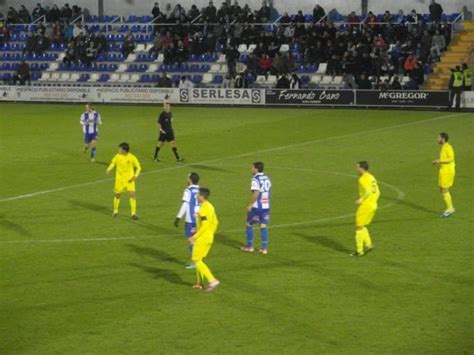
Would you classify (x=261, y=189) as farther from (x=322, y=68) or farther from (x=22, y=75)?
(x=22, y=75)

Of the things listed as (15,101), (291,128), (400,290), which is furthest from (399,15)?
(400,290)

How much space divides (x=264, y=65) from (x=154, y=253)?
36105 millimetres

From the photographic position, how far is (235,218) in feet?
74.4

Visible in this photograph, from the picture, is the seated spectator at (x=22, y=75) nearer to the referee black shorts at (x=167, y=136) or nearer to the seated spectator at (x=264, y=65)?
the seated spectator at (x=264, y=65)

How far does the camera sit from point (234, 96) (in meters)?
52.1

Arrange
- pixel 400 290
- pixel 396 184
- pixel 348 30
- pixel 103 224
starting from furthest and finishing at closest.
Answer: pixel 348 30
pixel 396 184
pixel 103 224
pixel 400 290

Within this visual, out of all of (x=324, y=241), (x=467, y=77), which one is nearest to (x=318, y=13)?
(x=467, y=77)

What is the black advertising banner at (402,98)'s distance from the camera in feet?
157

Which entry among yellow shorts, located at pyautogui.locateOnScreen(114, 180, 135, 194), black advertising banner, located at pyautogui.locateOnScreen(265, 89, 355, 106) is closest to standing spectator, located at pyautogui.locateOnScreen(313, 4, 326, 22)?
black advertising banner, located at pyautogui.locateOnScreen(265, 89, 355, 106)

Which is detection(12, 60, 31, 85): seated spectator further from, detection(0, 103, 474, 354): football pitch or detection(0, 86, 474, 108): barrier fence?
detection(0, 103, 474, 354): football pitch

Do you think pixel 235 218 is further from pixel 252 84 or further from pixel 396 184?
pixel 252 84

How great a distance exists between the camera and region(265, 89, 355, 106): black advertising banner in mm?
49656

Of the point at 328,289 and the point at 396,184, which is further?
the point at 396,184

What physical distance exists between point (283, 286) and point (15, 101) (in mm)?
42687
